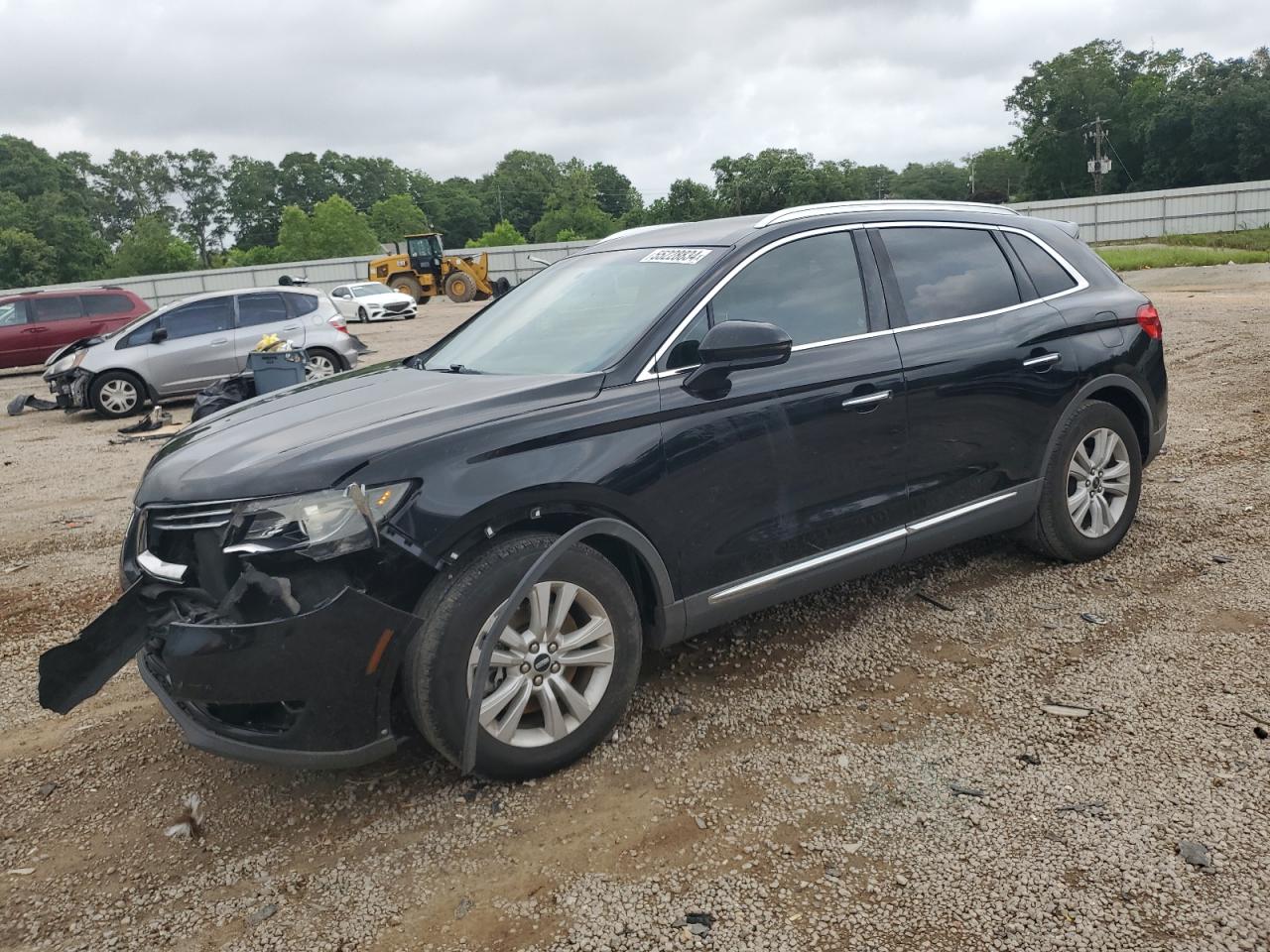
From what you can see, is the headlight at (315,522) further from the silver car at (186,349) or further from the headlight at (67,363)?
the headlight at (67,363)

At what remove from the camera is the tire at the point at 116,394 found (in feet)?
40.8

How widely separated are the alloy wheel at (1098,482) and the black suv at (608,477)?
2cm

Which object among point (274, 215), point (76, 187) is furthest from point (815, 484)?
point (76, 187)

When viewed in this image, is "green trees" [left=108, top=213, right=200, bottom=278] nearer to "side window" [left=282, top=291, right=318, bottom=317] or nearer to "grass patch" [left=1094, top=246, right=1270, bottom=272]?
"side window" [left=282, top=291, right=318, bottom=317]

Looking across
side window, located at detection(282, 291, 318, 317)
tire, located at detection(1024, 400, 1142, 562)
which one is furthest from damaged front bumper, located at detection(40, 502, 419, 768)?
side window, located at detection(282, 291, 318, 317)

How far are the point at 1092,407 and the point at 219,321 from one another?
11.9 meters

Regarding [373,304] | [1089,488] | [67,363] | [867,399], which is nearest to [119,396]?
[67,363]

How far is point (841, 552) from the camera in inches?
150

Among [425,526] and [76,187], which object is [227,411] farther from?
[76,187]

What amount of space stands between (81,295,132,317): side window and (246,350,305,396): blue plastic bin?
11.4 meters

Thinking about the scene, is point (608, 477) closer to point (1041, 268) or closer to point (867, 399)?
point (867, 399)

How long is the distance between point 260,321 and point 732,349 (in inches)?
459

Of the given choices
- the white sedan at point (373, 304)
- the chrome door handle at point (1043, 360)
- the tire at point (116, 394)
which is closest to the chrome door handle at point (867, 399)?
the chrome door handle at point (1043, 360)

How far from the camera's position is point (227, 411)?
384 centimetres
